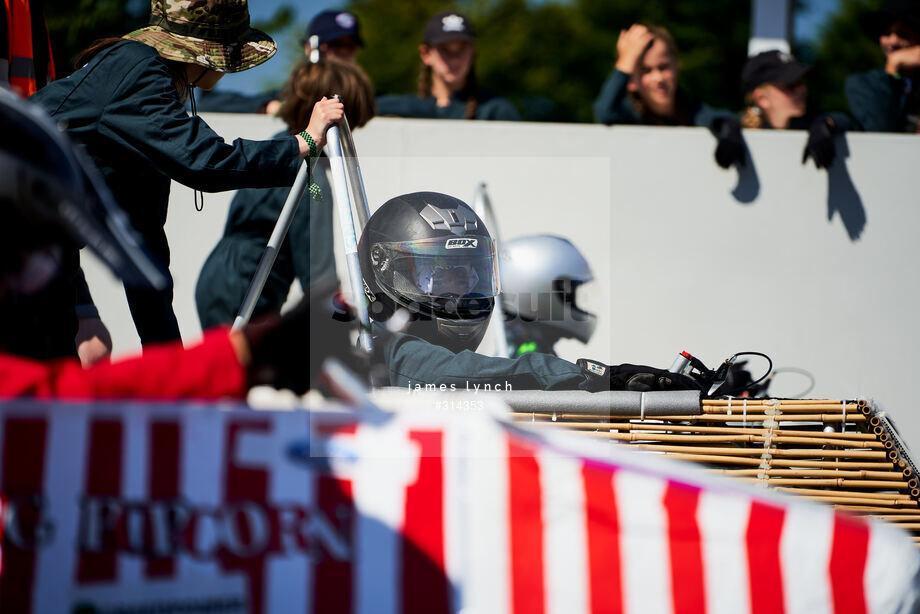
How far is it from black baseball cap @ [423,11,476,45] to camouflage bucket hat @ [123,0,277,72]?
2.05 meters

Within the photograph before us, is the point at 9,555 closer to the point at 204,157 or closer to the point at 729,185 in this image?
the point at 204,157

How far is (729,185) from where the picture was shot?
4840 millimetres

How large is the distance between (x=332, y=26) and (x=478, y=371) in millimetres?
2541

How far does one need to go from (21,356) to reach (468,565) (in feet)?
3.34

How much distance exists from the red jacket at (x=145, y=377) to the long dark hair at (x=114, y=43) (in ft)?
4.48

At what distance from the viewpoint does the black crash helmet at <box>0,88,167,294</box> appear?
155cm

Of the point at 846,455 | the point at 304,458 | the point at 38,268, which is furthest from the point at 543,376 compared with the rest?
the point at 38,268

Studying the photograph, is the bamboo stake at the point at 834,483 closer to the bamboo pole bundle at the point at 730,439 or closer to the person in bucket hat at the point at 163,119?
the bamboo pole bundle at the point at 730,439

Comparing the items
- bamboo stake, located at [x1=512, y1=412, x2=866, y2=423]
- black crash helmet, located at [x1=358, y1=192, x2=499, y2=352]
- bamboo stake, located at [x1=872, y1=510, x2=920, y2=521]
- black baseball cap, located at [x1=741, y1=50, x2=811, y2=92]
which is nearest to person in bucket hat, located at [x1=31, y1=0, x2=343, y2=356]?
black crash helmet, located at [x1=358, y1=192, x2=499, y2=352]

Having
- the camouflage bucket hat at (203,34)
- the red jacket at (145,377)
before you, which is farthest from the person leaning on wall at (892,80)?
the red jacket at (145,377)

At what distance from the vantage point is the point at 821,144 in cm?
471

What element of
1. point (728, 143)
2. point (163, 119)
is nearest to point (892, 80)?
point (728, 143)

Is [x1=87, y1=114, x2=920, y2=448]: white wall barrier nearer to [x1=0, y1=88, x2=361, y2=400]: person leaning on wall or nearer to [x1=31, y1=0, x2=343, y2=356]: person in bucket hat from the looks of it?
[x1=31, y1=0, x2=343, y2=356]: person in bucket hat

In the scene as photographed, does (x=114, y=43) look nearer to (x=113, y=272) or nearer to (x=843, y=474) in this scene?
(x=113, y=272)
